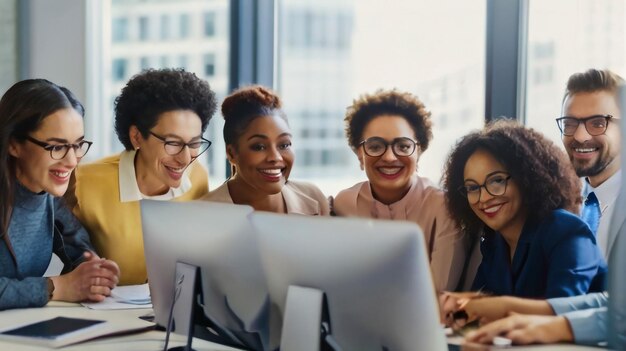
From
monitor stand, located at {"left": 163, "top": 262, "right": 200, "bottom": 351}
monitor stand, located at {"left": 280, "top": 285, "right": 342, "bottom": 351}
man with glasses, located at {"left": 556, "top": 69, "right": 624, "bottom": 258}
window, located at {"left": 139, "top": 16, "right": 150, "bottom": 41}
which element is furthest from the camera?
window, located at {"left": 139, "top": 16, "right": 150, "bottom": 41}

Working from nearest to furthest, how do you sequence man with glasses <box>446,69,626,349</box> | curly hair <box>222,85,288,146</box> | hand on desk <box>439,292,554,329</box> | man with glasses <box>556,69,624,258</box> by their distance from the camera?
man with glasses <box>446,69,626,349</box> < hand on desk <box>439,292,554,329</box> < man with glasses <box>556,69,624,258</box> < curly hair <box>222,85,288,146</box>

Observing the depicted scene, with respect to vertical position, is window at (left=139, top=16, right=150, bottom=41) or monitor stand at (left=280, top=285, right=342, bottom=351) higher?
window at (left=139, top=16, right=150, bottom=41)

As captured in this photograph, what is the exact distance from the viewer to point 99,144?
432 cm

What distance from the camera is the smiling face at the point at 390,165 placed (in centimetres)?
269

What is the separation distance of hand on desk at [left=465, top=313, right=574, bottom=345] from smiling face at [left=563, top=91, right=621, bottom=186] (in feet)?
3.11

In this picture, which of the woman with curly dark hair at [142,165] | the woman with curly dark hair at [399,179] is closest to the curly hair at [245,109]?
the woman with curly dark hair at [142,165]

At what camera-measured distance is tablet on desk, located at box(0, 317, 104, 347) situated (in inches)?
69.3

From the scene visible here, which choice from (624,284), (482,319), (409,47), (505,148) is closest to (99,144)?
(409,47)

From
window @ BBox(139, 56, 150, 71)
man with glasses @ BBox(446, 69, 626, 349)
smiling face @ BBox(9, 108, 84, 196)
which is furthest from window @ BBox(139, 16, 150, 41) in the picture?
man with glasses @ BBox(446, 69, 626, 349)

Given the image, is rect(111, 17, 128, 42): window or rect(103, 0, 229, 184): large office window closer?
rect(103, 0, 229, 184): large office window

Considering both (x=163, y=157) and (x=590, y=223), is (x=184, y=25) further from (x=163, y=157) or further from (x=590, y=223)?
(x=590, y=223)

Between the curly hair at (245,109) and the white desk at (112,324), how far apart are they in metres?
0.87

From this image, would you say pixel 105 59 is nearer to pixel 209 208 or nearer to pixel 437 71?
pixel 437 71

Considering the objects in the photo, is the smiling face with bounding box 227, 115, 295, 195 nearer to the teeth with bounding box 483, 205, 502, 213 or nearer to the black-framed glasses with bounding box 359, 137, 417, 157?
the black-framed glasses with bounding box 359, 137, 417, 157
